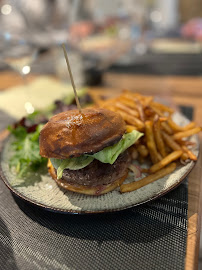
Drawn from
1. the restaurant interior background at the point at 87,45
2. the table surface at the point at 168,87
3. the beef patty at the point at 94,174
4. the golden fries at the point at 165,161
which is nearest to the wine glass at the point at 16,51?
the restaurant interior background at the point at 87,45

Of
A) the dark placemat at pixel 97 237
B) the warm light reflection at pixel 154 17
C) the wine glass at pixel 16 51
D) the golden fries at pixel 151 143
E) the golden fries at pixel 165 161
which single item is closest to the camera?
the dark placemat at pixel 97 237

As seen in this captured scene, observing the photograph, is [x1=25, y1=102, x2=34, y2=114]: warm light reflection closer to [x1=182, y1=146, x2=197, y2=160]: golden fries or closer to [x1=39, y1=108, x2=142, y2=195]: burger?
[x1=39, y1=108, x2=142, y2=195]: burger

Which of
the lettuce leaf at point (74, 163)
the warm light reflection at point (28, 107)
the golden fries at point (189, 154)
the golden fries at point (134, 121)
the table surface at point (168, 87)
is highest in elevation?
the lettuce leaf at point (74, 163)

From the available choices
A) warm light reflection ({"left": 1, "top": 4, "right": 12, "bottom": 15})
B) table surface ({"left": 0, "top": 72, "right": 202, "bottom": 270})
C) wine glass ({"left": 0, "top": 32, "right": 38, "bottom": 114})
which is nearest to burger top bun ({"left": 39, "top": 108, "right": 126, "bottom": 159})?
table surface ({"left": 0, "top": 72, "right": 202, "bottom": 270})

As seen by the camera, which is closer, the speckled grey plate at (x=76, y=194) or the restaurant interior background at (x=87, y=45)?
the speckled grey plate at (x=76, y=194)

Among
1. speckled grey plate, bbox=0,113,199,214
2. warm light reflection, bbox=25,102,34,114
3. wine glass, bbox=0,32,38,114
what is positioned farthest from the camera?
warm light reflection, bbox=25,102,34,114

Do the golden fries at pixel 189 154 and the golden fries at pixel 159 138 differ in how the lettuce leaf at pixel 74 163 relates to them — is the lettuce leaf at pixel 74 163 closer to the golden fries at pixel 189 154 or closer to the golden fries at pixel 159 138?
the golden fries at pixel 159 138

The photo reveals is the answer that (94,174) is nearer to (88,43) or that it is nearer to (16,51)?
(16,51)
